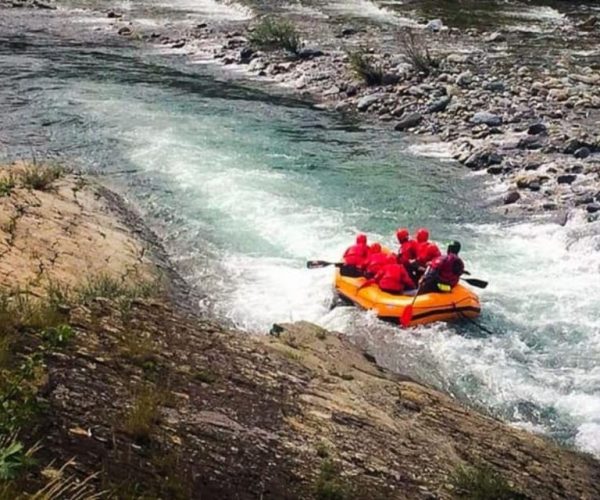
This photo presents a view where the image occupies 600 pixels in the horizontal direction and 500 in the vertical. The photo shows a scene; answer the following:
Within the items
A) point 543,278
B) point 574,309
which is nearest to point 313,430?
point 574,309

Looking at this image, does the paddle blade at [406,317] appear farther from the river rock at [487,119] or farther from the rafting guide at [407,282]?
the river rock at [487,119]

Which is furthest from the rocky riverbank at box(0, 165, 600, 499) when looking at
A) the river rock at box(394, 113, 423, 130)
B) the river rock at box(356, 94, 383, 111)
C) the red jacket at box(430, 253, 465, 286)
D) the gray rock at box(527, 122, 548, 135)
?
the river rock at box(356, 94, 383, 111)

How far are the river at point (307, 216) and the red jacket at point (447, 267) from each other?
601mm

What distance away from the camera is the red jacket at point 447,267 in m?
9.50

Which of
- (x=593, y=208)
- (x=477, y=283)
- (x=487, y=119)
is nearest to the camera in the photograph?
(x=477, y=283)

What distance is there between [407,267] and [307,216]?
9.34ft

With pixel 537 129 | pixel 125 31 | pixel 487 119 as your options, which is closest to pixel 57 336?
pixel 537 129

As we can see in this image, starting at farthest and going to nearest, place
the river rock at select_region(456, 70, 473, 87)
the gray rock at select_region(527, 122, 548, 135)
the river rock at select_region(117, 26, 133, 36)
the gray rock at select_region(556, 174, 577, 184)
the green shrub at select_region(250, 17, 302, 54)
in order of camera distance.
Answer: the river rock at select_region(117, 26, 133, 36) → the green shrub at select_region(250, 17, 302, 54) → the river rock at select_region(456, 70, 473, 87) → the gray rock at select_region(527, 122, 548, 135) → the gray rock at select_region(556, 174, 577, 184)

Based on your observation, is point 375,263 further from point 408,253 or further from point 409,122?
point 409,122

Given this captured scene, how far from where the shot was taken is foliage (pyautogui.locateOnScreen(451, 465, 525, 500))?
4625mm

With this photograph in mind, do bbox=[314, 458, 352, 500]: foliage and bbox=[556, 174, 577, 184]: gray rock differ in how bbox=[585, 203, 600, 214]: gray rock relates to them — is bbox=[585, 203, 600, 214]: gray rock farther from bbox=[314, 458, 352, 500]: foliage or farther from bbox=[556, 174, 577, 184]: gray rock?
bbox=[314, 458, 352, 500]: foliage

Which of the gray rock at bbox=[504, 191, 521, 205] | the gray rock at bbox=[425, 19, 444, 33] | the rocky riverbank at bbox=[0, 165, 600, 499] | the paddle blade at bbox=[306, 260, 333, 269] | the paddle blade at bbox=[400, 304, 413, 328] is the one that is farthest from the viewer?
the gray rock at bbox=[425, 19, 444, 33]

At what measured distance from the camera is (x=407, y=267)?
9.91m

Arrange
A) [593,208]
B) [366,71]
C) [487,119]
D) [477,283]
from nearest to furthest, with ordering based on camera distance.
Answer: [477,283] < [593,208] < [487,119] < [366,71]
